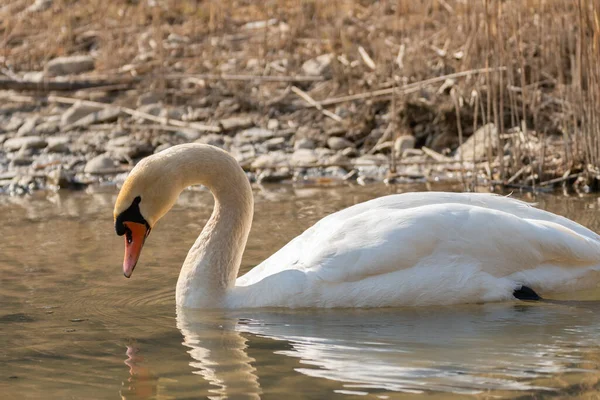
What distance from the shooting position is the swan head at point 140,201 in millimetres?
5566

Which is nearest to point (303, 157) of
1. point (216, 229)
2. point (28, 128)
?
point (28, 128)

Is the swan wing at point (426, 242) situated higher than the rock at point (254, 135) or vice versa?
the rock at point (254, 135)

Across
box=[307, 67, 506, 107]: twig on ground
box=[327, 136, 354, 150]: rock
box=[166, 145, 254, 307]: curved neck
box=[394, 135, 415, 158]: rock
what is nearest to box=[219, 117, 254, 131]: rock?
box=[307, 67, 506, 107]: twig on ground

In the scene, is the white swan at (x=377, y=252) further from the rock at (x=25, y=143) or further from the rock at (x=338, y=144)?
the rock at (x=25, y=143)

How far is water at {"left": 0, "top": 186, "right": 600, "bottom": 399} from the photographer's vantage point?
4.29 m

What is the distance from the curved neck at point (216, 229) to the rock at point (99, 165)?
16.8 feet

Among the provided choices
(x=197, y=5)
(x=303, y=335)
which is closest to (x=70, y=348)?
(x=303, y=335)

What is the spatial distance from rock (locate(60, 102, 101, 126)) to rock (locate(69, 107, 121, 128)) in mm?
78

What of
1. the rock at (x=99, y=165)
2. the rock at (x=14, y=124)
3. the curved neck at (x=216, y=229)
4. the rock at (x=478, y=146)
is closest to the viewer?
the curved neck at (x=216, y=229)

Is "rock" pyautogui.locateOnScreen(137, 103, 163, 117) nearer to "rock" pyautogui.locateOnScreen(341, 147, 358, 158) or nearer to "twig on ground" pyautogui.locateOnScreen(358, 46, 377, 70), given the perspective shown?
"twig on ground" pyautogui.locateOnScreen(358, 46, 377, 70)

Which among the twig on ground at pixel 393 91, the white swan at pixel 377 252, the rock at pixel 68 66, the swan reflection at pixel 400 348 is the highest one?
the rock at pixel 68 66

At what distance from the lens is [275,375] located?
4.49 metres

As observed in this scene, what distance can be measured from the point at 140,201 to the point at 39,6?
1115 cm

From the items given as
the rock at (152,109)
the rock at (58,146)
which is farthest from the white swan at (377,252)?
the rock at (152,109)
